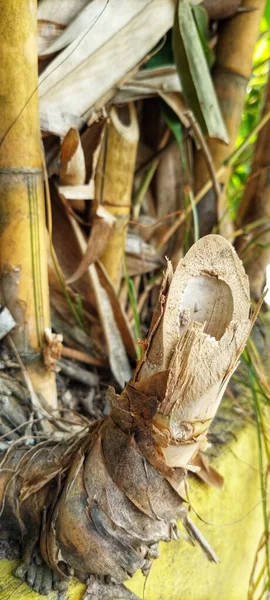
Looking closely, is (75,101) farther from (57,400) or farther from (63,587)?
(63,587)

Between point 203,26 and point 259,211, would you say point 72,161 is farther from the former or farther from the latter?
point 259,211

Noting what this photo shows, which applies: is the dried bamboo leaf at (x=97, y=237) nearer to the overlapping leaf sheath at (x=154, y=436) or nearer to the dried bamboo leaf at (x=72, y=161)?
the dried bamboo leaf at (x=72, y=161)

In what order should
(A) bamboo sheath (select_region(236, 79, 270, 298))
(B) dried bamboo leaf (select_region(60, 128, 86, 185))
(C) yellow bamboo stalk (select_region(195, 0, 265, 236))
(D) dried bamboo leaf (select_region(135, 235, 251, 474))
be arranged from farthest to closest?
1. (A) bamboo sheath (select_region(236, 79, 270, 298))
2. (C) yellow bamboo stalk (select_region(195, 0, 265, 236))
3. (B) dried bamboo leaf (select_region(60, 128, 86, 185))
4. (D) dried bamboo leaf (select_region(135, 235, 251, 474))

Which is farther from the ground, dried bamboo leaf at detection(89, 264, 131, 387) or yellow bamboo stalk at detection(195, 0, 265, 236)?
yellow bamboo stalk at detection(195, 0, 265, 236)

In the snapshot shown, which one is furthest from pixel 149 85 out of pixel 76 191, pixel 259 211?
pixel 259 211

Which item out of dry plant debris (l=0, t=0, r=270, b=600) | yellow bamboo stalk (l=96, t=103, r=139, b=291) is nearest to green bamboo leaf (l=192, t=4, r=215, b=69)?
dry plant debris (l=0, t=0, r=270, b=600)

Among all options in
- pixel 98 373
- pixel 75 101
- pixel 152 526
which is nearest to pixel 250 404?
pixel 98 373

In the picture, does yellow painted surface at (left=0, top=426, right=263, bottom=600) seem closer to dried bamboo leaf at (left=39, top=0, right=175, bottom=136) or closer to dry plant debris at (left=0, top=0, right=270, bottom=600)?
dry plant debris at (left=0, top=0, right=270, bottom=600)
